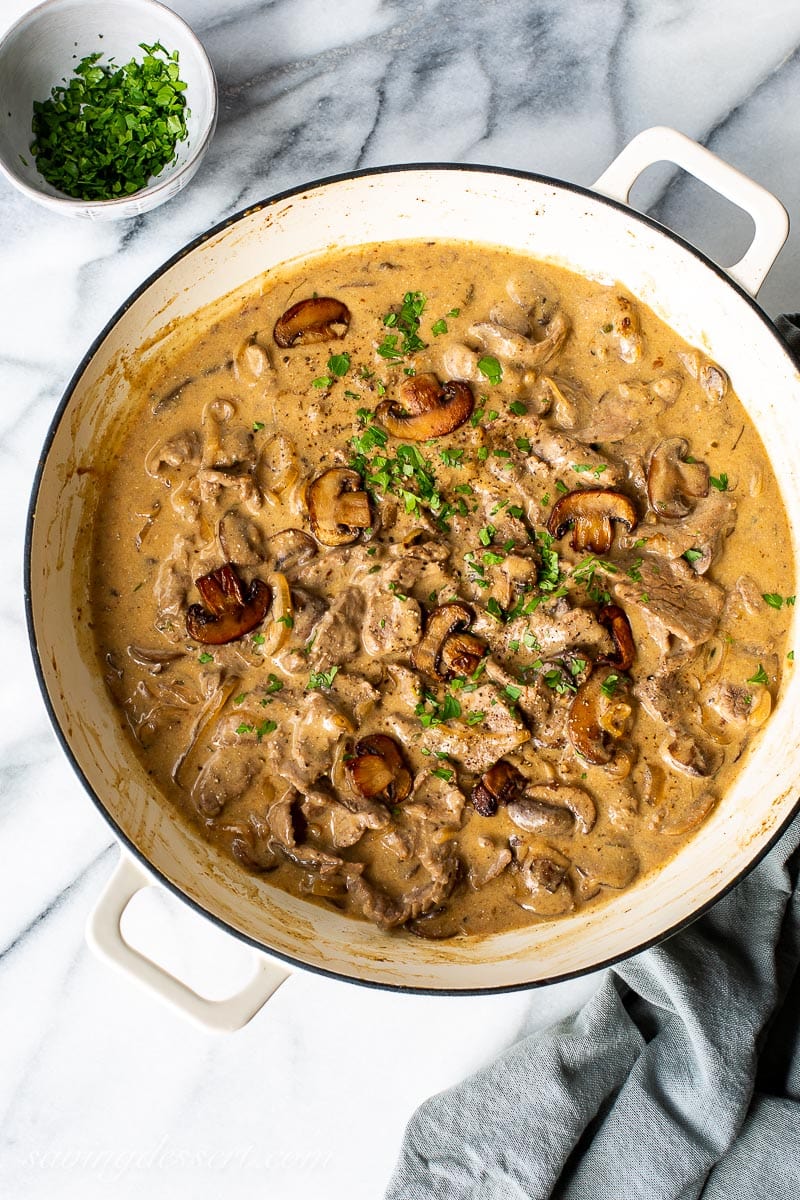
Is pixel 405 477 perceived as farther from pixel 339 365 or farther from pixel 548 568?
pixel 548 568

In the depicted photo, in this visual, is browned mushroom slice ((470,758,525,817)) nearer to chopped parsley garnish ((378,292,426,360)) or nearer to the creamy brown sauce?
the creamy brown sauce

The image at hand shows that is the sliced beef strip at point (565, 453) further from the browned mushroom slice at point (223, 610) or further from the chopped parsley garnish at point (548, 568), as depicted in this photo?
the browned mushroom slice at point (223, 610)

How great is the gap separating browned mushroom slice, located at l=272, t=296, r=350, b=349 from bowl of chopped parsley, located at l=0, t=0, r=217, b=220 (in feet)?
2.68

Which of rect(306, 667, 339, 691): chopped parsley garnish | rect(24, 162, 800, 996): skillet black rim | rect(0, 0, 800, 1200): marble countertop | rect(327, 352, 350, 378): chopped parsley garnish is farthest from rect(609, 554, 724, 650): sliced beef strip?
rect(0, 0, 800, 1200): marble countertop

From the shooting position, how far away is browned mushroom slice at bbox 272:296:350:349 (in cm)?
414

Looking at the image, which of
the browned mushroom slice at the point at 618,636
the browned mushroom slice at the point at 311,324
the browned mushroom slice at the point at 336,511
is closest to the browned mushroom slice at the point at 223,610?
the browned mushroom slice at the point at 336,511

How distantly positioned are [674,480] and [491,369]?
0.83m

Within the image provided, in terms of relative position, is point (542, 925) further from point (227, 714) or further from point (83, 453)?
point (83, 453)

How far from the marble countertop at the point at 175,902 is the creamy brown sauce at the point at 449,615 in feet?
2.21

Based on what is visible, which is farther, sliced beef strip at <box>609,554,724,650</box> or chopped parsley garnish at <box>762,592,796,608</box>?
chopped parsley garnish at <box>762,592,796,608</box>

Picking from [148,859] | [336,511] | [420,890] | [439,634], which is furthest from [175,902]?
[336,511]

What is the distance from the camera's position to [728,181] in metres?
3.76

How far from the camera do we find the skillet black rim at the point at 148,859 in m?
3.57

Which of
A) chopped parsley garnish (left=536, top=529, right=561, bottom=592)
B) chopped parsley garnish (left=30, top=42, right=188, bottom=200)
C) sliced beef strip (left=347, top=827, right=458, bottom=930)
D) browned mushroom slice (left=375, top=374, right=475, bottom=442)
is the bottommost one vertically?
sliced beef strip (left=347, top=827, right=458, bottom=930)
